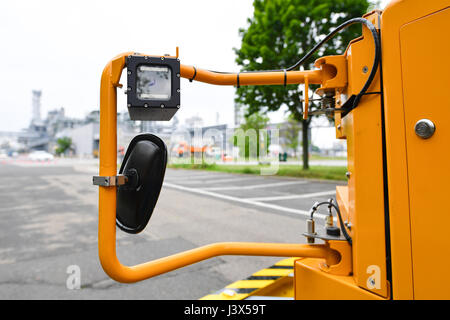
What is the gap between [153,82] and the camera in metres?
0.97

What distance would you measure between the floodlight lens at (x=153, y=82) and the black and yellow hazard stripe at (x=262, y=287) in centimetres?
123

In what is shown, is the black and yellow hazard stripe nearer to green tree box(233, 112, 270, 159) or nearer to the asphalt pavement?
the asphalt pavement

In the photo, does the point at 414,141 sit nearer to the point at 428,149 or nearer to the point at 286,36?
the point at 428,149

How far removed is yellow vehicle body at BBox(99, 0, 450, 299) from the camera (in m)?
0.84

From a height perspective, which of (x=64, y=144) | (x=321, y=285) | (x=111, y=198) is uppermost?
(x=64, y=144)

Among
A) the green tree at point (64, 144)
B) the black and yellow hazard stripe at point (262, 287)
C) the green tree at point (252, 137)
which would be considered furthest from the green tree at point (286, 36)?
the green tree at point (64, 144)

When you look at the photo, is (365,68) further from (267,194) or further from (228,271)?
(267,194)

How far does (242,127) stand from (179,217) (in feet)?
64.4

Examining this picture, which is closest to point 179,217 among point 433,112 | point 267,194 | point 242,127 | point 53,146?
point 267,194

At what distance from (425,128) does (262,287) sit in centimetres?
127

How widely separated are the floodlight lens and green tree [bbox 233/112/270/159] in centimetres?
1799

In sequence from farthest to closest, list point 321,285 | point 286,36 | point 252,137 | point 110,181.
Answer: point 252,137, point 286,36, point 321,285, point 110,181

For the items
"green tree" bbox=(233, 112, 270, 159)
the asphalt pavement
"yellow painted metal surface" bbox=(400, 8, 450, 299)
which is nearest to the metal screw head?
"yellow painted metal surface" bbox=(400, 8, 450, 299)

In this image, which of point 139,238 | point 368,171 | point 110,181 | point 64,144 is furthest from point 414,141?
point 64,144
